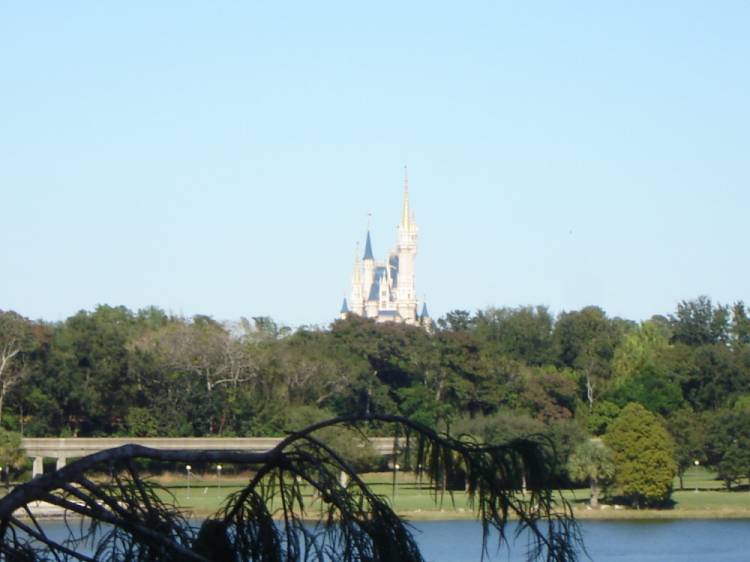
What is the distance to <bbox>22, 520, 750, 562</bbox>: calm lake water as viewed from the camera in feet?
109

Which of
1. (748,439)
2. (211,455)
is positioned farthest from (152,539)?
(748,439)

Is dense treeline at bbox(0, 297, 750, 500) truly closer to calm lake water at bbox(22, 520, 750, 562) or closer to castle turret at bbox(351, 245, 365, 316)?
calm lake water at bbox(22, 520, 750, 562)

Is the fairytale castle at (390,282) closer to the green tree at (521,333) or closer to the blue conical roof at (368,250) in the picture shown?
the blue conical roof at (368,250)

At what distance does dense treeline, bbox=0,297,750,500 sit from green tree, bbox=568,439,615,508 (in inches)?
30.6

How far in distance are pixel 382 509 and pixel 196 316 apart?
6699cm

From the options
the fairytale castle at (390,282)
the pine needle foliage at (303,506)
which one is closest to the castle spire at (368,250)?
the fairytale castle at (390,282)

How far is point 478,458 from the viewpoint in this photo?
19.0 feet

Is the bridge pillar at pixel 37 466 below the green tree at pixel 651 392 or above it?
below

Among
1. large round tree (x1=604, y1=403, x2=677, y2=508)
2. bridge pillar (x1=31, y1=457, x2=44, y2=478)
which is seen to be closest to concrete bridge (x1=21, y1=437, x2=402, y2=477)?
bridge pillar (x1=31, y1=457, x2=44, y2=478)

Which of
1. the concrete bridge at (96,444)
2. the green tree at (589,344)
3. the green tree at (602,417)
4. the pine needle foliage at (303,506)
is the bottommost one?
the pine needle foliage at (303,506)

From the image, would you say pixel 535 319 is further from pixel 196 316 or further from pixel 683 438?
pixel 683 438

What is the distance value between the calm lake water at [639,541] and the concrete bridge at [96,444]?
7.71 m

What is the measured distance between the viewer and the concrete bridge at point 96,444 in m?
44.8

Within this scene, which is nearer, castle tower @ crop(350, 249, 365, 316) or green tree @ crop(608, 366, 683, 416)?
green tree @ crop(608, 366, 683, 416)
